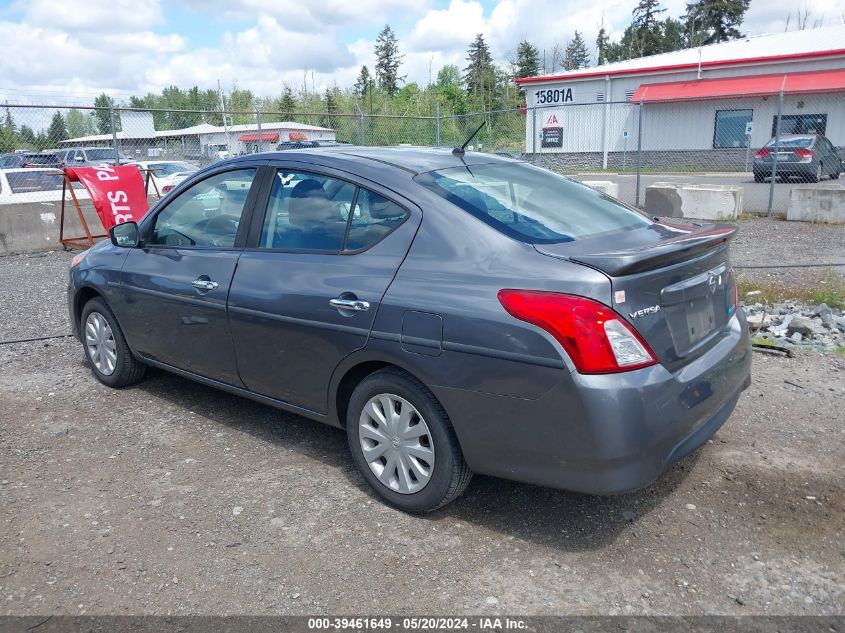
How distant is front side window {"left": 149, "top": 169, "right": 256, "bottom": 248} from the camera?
430 cm

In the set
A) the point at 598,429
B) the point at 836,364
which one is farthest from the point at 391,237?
the point at 836,364

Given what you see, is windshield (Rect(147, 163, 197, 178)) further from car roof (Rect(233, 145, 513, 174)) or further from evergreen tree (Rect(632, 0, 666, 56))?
evergreen tree (Rect(632, 0, 666, 56))

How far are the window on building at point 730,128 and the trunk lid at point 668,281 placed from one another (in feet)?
103

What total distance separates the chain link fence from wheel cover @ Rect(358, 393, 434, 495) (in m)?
2.26

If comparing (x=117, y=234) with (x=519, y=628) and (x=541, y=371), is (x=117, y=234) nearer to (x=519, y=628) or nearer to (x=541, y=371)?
(x=541, y=371)

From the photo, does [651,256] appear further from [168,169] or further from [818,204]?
[168,169]

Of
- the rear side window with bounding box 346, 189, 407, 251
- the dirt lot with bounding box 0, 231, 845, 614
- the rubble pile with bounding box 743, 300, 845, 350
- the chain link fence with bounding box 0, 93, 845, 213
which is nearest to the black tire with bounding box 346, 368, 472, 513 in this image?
the dirt lot with bounding box 0, 231, 845, 614

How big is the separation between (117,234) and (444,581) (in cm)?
334

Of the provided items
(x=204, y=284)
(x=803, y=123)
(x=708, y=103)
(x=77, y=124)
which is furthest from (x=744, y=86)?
(x=204, y=284)

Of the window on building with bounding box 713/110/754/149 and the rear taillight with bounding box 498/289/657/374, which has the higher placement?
the window on building with bounding box 713/110/754/149

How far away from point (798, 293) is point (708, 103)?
27719mm

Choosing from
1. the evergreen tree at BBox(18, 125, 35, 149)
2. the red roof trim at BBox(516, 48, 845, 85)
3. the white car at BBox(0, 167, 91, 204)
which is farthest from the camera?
the red roof trim at BBox(516, 48, 845, 85)

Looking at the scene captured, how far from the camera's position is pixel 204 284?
4.25 meters

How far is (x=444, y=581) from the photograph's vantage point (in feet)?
9.89
